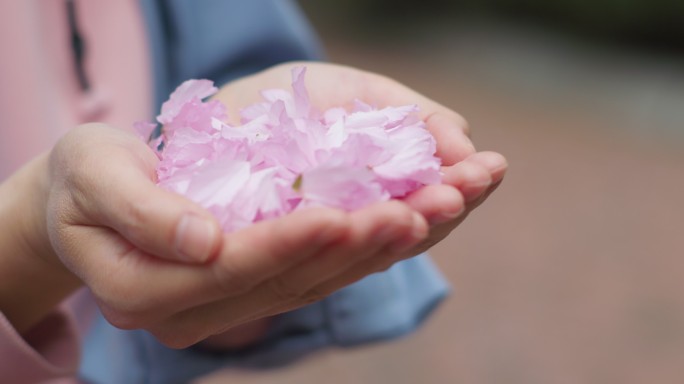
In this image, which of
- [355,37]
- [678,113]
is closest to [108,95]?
[678,113]

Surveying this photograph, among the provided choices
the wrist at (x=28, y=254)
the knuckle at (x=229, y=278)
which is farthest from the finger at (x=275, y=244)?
the wrist at (x=28, y=254)

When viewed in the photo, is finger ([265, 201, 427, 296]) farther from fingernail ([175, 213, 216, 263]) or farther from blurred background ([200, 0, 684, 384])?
blurred background ([200, 0, 684, 384])

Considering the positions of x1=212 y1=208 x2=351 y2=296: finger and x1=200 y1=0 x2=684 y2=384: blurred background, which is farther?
x1=200 y1=0 x2=684 y2=384: blurred background

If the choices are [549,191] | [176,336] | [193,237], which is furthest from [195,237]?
[549,191]

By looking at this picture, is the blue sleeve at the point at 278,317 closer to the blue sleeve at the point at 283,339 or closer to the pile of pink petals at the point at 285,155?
the blue sleeve at the point at 283,339

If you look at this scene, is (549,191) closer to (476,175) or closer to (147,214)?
(476,175)

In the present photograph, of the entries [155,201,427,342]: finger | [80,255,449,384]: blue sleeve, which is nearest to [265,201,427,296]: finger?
[155,201,427,342]: finger
